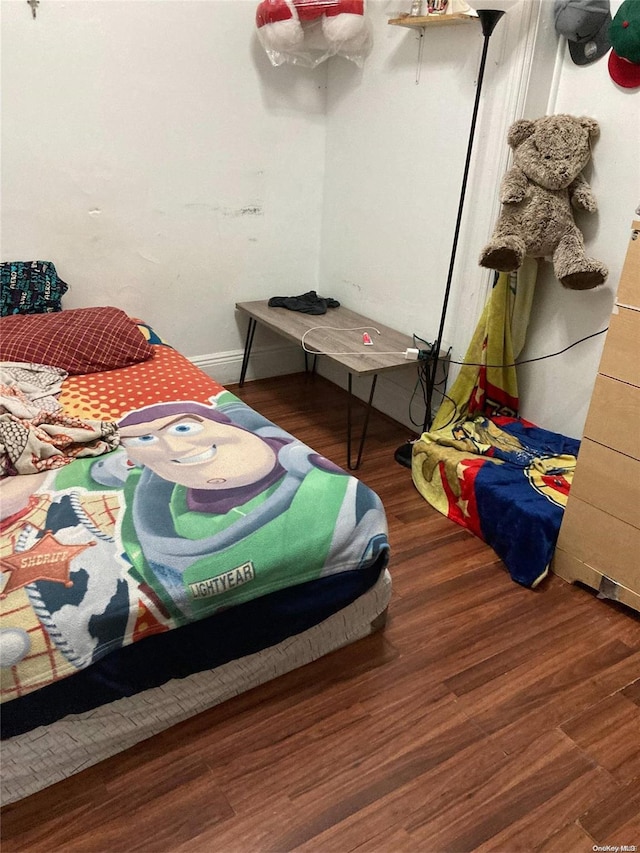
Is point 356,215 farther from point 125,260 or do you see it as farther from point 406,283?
point 125,260

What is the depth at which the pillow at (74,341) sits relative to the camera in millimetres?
2523

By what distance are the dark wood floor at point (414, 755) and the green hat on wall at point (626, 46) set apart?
172 cm

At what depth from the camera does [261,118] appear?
321 centimetres

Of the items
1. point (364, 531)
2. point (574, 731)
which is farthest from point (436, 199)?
point (574, 731)

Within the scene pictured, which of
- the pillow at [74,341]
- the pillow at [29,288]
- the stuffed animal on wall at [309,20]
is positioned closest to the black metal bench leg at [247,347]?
the pillow at [74,341]

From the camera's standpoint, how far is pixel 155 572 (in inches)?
58.6

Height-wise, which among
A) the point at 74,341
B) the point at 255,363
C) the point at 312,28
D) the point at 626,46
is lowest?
the point at 255,363

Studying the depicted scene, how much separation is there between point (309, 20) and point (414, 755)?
9.44ft

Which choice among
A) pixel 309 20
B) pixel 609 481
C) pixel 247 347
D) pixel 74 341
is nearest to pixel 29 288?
pixel 74 341

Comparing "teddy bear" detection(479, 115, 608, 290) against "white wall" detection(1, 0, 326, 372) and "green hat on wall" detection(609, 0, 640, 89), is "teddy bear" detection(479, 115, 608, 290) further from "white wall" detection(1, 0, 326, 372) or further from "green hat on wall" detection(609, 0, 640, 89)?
"white wall" detection(1, 0, 326, 372)

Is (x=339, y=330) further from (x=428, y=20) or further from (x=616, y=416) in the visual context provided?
(x=616, y=416)

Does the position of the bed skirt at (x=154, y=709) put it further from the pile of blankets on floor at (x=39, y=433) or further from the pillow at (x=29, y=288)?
the pillow at (x=29, y=288)

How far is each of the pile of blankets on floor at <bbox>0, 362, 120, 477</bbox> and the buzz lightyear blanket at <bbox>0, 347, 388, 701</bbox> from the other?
4 cm

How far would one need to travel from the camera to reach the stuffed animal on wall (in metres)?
2.79
